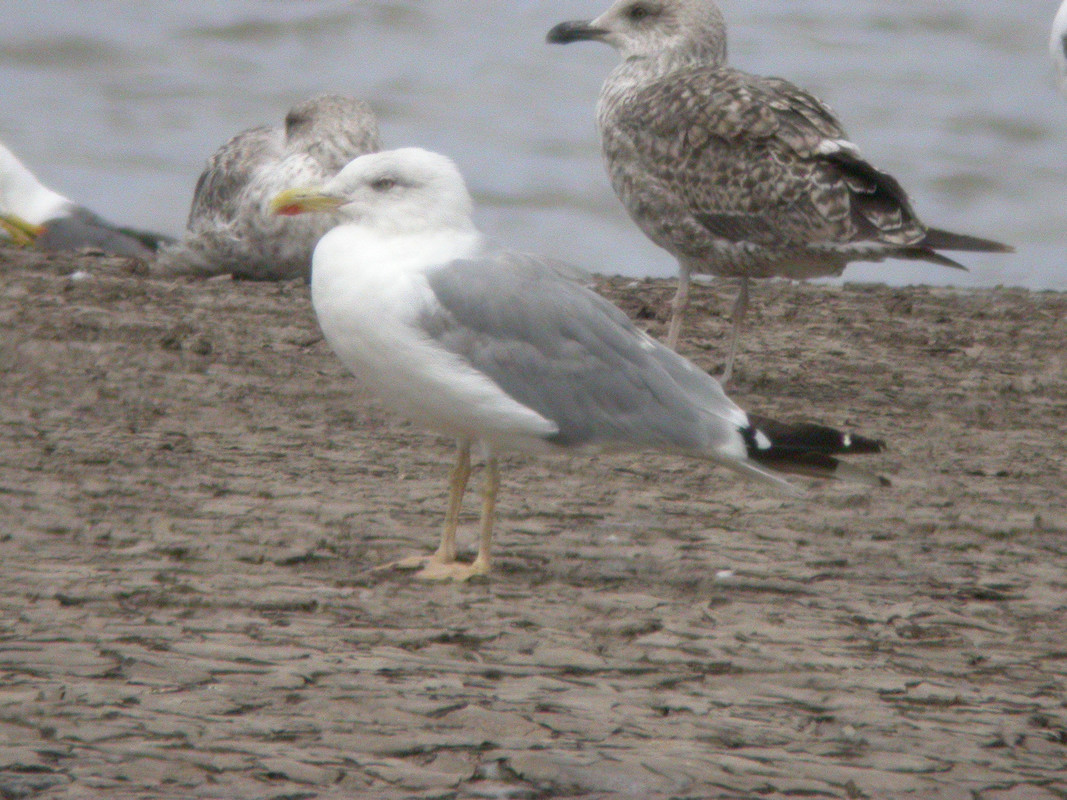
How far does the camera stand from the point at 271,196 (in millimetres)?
7918

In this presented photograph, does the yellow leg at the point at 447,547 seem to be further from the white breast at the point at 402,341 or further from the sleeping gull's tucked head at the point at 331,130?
the sleeping gull's tucked head at the point at 331,130

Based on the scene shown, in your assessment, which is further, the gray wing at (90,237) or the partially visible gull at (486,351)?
the gray wing at (90,237)

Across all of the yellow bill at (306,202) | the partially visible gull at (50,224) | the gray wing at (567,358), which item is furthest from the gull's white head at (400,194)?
the partially visible gull at (50,224)

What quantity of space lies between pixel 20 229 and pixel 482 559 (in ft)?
→ 17.7

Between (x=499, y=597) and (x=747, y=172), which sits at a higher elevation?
(x=747, y=172)

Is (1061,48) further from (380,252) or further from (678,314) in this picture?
(380,252)

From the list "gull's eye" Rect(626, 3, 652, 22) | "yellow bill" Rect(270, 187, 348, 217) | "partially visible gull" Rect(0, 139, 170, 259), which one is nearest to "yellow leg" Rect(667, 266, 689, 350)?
"gull's eye" Rect(626, 3, 652, 22)

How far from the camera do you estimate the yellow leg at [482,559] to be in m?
4.18

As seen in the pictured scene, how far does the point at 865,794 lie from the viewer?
9.87 feet

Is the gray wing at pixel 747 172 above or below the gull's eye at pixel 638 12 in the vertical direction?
below

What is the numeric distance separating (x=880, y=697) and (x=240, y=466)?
7.26 feet

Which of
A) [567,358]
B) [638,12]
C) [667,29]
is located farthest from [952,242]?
[567,358]

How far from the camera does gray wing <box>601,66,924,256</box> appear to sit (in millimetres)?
6395


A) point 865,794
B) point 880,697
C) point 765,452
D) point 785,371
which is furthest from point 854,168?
point 865,794
